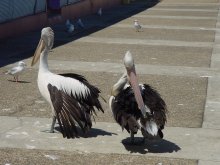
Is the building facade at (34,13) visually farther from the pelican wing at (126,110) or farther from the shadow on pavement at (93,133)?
the pelican wing at (126,110)

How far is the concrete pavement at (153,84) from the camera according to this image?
7172mm

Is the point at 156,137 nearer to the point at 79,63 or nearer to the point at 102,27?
the point at 79,63

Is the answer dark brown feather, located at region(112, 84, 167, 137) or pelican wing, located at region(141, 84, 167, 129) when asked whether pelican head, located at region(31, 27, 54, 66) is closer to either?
dark brown feather, located at region(112, 84, 167, 137)

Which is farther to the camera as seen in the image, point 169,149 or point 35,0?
point 35,0

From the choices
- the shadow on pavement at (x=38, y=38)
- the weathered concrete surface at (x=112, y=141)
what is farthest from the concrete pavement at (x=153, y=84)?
the shadow on pavement at (x=38, y=38)

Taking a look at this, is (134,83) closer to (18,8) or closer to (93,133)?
(93,133)

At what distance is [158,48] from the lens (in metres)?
17.3

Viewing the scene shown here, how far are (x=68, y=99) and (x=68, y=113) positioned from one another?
0.68 ft

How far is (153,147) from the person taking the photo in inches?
283

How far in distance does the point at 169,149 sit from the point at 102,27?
54.6ft

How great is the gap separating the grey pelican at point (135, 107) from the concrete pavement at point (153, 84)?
36 centimetres

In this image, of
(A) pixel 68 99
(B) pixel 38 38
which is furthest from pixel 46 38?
(B) pixel 38 38

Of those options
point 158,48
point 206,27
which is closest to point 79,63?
point 158,48

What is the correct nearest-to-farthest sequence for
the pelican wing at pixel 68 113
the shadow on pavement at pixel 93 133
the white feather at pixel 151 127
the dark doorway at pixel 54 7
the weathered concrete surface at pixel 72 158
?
the weathered concrete surface at pixel 72 158 → the white feather at pixel 151 127 → the pelican wing at pixel 68 113 → the shadow on pavement at pixel 93 133 → the dark doorway at pixel 54 7
